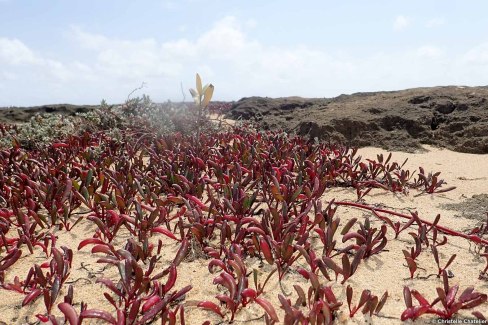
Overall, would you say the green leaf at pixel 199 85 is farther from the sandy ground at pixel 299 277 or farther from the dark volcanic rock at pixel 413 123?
the dark volcanic rock at pixel 413 123

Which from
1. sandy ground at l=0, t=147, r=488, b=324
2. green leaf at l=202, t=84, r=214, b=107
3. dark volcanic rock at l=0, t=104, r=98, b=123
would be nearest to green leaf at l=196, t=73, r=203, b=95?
green leaf at l=202, t=84, r=214, b=107

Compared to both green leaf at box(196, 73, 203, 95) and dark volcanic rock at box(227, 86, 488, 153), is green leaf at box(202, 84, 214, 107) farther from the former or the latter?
dark volcanic rock at box(227, 86, 488, 153)

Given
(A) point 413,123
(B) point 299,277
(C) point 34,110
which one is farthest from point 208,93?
(C) point 34,110

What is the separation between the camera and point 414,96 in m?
9.02

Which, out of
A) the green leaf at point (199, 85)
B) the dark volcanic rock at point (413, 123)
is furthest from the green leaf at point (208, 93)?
the dark volcanic rock at point (413, 123)

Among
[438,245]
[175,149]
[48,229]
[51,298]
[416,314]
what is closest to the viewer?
Result: [416,314]

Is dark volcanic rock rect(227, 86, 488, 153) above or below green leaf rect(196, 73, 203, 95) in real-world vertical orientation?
below

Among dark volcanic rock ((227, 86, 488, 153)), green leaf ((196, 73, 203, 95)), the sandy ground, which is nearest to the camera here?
the sandy ground

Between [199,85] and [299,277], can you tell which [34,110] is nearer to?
[199,85]

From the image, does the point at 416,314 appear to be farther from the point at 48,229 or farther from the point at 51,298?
the point at 48,229

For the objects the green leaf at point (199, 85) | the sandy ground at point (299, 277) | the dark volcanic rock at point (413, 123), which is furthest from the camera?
the dark volcanic rock at point (413, 123)

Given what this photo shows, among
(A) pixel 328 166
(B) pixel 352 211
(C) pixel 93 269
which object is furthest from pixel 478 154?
(C) pixel 93 269

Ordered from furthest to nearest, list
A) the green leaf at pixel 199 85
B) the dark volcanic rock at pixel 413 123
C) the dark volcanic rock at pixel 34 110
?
1. the dark volcanic rock at pixel 34 110
2. the dark volcanic rock at pixel 413 123
3. the green leaf at pixel 199 85

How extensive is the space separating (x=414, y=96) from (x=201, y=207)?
24.2 ft
